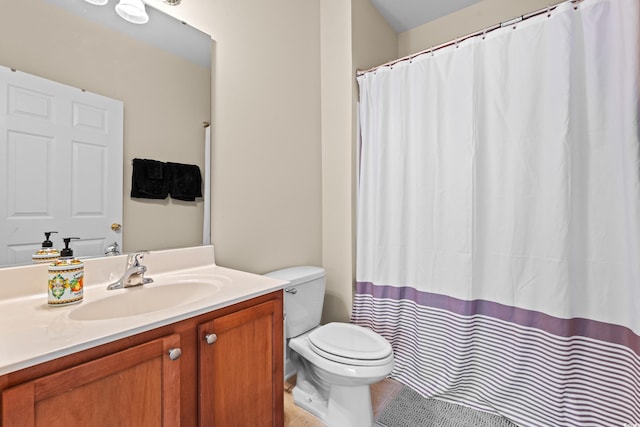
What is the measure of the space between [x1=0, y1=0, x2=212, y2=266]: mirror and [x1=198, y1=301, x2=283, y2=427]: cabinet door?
0.56 metres

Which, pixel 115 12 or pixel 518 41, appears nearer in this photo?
pixel 115 12

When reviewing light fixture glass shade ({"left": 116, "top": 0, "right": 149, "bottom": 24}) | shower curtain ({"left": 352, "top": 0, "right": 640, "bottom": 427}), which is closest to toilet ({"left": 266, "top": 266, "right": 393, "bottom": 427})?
shower curtain ({"left": 352, "top": 0, "right": 640, "bottom": 427})

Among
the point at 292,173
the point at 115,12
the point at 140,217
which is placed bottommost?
the point at 140,217

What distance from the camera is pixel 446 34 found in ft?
7.45

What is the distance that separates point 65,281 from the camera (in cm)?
87

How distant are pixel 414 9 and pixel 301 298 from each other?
7.54ft

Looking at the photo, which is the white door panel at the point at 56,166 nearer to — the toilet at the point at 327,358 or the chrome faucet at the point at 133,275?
the chrome faucet at the point at 133,275

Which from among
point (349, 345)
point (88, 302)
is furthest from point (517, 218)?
point (88, 302)

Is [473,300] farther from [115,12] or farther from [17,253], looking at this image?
[115,12]

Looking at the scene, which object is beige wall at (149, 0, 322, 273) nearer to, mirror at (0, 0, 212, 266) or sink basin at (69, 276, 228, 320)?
mirror at (0, 0, 212, 266)

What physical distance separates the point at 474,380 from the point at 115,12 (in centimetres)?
247

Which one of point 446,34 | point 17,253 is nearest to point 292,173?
point 17,253

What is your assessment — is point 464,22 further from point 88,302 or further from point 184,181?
point 88,302

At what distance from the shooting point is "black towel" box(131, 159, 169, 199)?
118 centimetres
